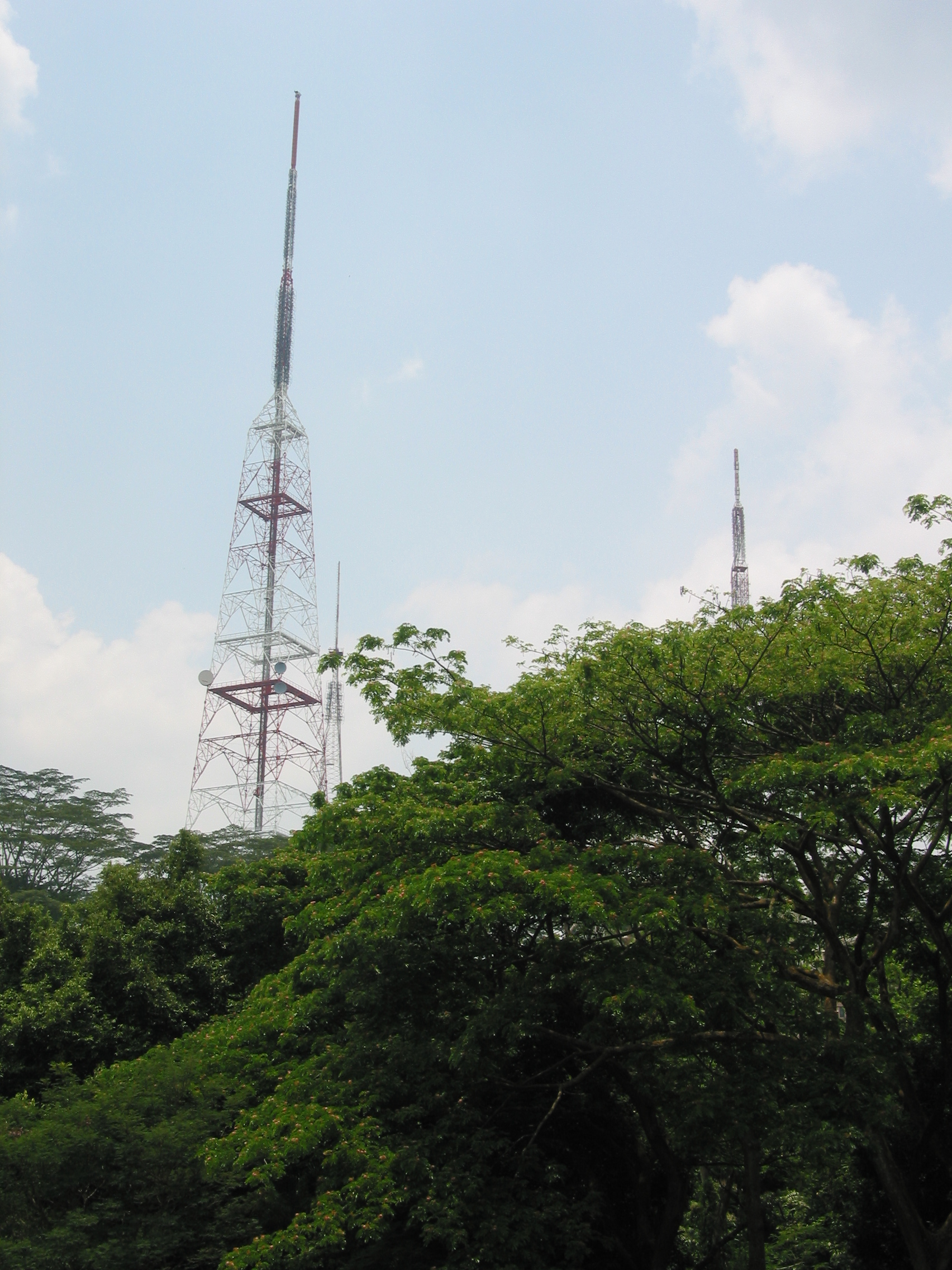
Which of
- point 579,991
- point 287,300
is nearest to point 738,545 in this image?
point 287,300

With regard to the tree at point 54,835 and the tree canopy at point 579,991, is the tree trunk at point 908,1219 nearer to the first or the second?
the tree canopy at point 579,991

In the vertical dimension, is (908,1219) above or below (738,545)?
below

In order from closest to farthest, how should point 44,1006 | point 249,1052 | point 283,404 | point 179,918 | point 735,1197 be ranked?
point 249,1052
point 44,1006
point 179,918
point 735,1197
point 283,404

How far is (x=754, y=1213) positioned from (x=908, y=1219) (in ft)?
8.75

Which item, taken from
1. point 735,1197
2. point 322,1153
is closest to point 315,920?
point 322,1153

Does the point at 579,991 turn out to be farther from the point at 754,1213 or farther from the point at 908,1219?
the point at 754,1213


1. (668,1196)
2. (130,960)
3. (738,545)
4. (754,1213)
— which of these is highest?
(738,545)

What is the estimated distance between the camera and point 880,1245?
13773 mm

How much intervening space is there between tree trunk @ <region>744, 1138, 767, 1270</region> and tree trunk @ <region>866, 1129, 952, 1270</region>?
1.61 meters

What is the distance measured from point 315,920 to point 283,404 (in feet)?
102

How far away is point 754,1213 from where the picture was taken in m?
13.5

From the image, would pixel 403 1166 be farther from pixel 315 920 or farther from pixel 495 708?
pixel 495 708

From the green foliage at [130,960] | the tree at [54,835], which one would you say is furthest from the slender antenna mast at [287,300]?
the green foliage at [130,960]

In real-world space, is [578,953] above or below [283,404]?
below
